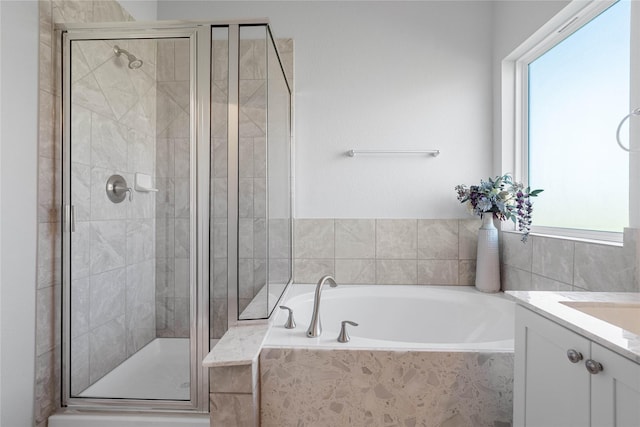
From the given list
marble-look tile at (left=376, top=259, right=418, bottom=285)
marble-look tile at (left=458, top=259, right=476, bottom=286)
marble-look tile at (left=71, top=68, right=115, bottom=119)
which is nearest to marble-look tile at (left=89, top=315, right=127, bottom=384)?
marble-look tile at (left=71, top=68, right=115, bottom=119)

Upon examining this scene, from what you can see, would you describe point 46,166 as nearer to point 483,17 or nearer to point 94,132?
point 94,132

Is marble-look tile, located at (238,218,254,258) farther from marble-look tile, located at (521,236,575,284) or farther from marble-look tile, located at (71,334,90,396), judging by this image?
marble-look tile, located at (521,236,575,284)

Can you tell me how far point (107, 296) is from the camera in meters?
1.62

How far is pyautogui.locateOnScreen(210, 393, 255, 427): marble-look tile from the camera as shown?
126 cm

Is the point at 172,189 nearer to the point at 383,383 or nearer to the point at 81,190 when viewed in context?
the point at 81,190

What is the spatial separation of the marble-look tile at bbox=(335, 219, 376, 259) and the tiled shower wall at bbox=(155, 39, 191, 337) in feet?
3.66

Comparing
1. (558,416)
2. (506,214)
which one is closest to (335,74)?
(506,214)

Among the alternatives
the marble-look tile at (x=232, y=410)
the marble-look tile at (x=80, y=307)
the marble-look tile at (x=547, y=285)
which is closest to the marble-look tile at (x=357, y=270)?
the marble-look tile at (x=547, y=285)

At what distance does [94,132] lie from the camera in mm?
1612

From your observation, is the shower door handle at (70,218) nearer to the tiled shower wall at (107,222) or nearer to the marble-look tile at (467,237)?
the tiled shower wall at (107,222)

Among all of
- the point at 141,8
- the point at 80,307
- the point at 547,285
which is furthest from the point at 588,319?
the point at 141,8

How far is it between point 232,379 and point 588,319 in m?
1.10

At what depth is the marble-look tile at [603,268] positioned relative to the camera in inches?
52.5

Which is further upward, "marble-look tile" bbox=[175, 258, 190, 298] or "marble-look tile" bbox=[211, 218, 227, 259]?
"marble-look tile" bbox=[211, 218, 227, 259]
